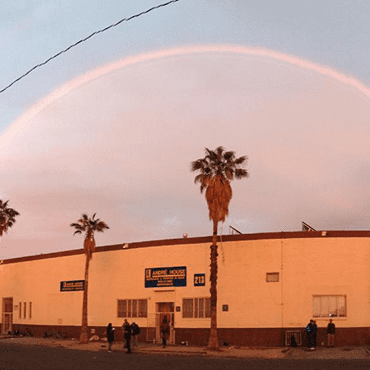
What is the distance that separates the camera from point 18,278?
6338cm

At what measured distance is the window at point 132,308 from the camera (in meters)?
48.2

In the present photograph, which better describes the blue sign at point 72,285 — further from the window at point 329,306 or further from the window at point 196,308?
the window at point 329,306

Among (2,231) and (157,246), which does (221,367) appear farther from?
(2,231)

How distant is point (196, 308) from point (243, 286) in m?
3.93

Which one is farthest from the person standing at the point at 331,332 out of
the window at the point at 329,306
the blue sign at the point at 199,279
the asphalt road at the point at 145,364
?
the blue sign at the point at 199,279

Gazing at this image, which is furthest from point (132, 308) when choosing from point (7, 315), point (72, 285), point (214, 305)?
point (7, 315)

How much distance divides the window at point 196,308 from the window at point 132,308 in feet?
11.7

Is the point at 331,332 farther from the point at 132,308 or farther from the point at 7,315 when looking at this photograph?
the point at 7,315

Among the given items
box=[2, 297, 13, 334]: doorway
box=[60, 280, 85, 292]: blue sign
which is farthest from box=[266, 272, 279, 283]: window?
box=[2, 297, 13, 334]: doorway

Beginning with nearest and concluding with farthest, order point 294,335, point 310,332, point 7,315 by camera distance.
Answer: point 310,332
point 294,335
point 7,315

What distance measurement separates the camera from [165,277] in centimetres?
4694

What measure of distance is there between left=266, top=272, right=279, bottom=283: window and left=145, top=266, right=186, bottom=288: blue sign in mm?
6281

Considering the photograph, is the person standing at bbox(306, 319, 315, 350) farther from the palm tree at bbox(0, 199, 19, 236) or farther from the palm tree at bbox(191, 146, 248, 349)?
the palm tree at bbox(0, 199, 19, 236)

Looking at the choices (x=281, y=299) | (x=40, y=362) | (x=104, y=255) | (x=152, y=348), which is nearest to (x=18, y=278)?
(x=104, y=255)
